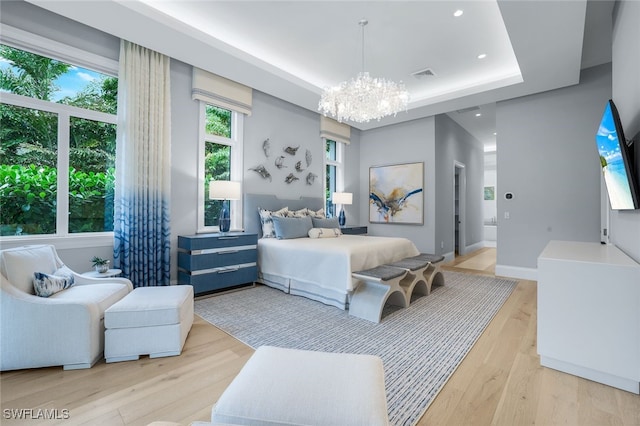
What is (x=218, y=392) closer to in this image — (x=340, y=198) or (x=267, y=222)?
(x=267, y=222)

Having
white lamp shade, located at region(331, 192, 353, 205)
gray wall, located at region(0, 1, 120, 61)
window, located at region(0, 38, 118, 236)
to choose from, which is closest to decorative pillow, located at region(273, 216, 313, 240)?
white lamp shade, located at region(331, 192, 353, 205)

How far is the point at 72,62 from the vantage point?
2.95 m

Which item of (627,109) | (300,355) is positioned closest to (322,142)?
(627,109)

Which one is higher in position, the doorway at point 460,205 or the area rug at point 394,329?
the doorway at point 460,205

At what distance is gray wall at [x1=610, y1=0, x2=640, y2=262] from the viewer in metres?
1.92

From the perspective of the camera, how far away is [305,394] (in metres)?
0.96

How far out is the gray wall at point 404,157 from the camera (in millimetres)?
5602

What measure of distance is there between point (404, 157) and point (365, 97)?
2.94 metres

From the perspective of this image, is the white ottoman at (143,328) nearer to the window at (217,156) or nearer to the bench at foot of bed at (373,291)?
the bench at foot of bed at (373,291)

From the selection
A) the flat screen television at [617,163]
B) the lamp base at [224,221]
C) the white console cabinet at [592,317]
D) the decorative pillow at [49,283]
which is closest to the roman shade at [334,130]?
the lamp base at [224,221]

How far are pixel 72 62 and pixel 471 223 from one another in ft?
26.6

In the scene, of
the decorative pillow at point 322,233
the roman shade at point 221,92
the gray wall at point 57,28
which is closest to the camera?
the gray wall at point 57,28

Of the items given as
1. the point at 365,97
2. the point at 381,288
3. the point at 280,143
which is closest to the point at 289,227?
the point at 280,143

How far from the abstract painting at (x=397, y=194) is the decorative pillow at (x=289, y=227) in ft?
8.16
